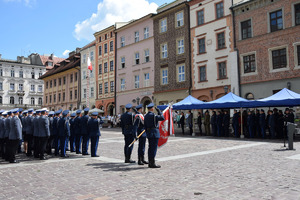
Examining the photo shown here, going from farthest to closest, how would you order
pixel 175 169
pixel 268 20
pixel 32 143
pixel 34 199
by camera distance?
pixel 268 20, pixel 32 143, pixel 175 169, pixel 34 199

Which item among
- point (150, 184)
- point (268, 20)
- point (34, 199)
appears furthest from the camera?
point (268, 20)

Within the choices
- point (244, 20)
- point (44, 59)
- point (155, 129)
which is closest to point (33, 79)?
point (44, 59)

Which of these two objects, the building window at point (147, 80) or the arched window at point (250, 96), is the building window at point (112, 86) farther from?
the arched window at point (250, 96)

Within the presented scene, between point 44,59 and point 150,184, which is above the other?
point 44,59

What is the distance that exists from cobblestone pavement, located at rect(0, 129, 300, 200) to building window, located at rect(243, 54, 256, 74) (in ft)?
58.1

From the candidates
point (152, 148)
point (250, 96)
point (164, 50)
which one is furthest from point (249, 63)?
point (152, 148)

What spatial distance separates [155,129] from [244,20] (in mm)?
21697

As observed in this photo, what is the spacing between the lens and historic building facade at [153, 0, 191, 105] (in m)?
31.9

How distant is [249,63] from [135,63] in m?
17.0

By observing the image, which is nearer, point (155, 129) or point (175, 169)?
point (175, 169)

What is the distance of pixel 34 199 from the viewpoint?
529cm

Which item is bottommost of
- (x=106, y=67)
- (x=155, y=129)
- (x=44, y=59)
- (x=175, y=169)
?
(x=175, y=169)

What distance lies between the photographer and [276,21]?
80.1 feet

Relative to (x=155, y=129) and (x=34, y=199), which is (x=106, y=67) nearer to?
(x=155, y=129)
